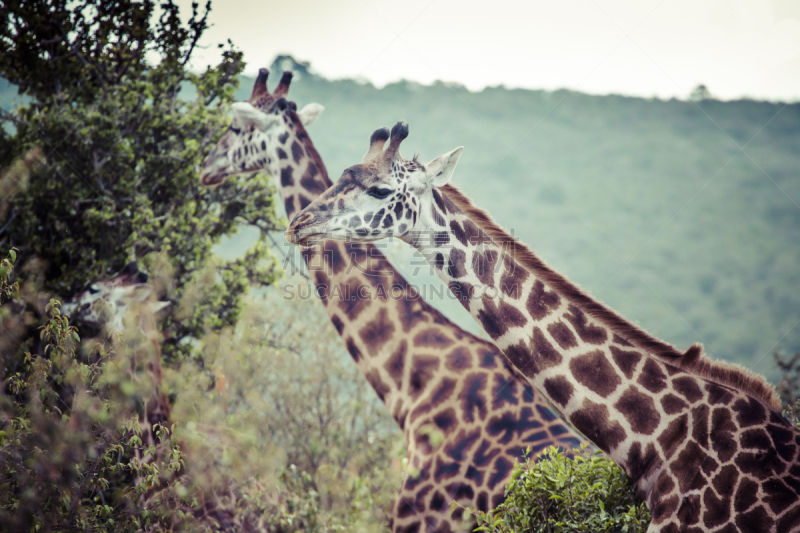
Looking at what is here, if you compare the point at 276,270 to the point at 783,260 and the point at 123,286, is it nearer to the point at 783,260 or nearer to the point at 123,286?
the point at 123,286

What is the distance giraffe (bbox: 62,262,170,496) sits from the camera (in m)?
5.52

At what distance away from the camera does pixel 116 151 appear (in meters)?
7.15

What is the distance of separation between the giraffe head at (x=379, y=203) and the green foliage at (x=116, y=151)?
3.30 meters

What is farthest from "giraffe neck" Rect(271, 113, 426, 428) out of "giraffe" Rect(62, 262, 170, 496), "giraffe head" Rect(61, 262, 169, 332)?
"giraffe head" Rect(61, 262, 169, 332)

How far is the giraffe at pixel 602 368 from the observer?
3.34 m

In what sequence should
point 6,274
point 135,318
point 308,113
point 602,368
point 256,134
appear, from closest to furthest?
point 6,274 < point 602,368 < point 135,318 < point 256,134 < point 308,113

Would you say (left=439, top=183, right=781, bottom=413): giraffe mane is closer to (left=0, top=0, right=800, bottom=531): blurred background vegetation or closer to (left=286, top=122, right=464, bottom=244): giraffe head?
(left=286, top=122, right=464, bottom=244): giraffe head

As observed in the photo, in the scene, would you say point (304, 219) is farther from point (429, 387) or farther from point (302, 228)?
point (429, 387)

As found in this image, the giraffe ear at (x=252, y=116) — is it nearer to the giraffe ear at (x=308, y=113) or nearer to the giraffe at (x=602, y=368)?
the giraffe ear at (x=308, y=113)

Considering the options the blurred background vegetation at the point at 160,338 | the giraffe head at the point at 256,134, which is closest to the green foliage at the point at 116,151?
the blurred background vegetation at the point at 160,338

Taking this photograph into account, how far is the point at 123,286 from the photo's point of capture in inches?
261

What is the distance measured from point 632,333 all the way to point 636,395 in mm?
417

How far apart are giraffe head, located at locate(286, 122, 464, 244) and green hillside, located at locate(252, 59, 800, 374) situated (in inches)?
913

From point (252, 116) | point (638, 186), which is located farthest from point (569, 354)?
point (638, 186)
